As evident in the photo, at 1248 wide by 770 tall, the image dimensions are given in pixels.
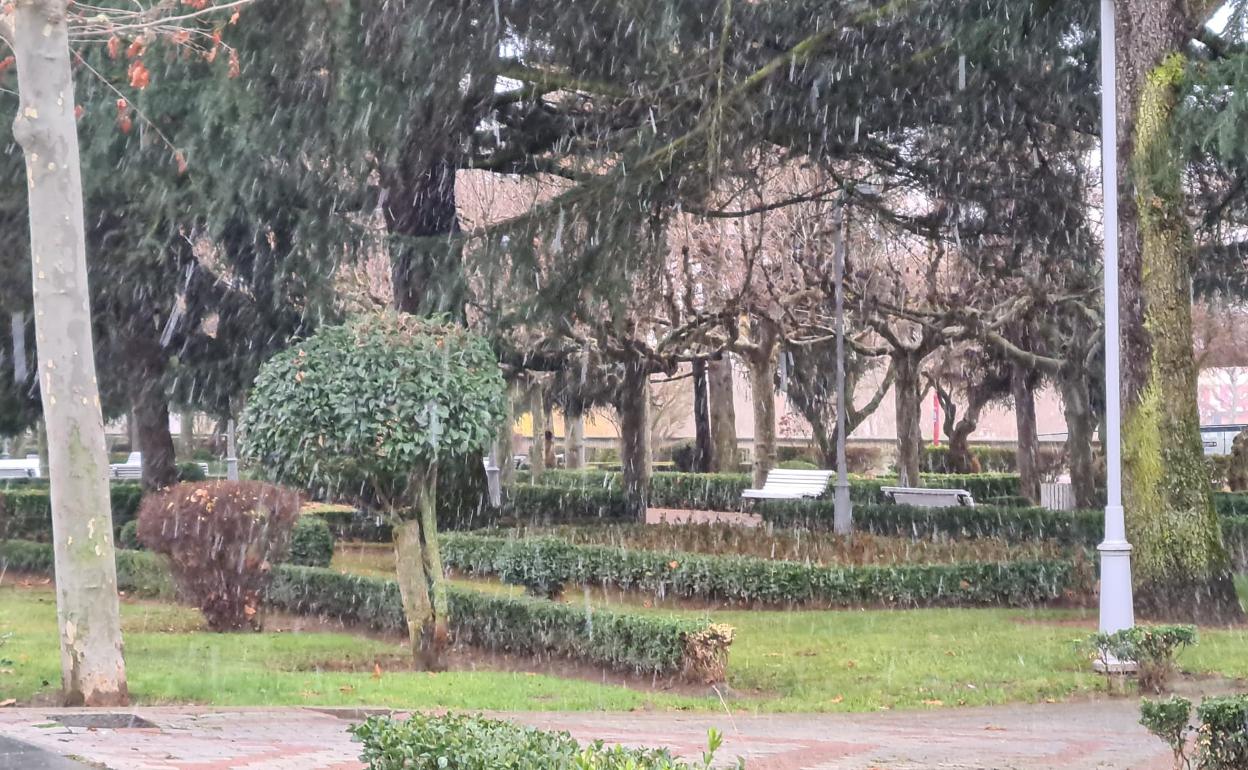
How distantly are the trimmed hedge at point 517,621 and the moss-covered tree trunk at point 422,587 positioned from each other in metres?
1.29

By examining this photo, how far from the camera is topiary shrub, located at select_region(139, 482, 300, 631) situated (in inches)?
579

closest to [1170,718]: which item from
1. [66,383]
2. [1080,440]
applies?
[66,383]

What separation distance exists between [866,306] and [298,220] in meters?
13.6

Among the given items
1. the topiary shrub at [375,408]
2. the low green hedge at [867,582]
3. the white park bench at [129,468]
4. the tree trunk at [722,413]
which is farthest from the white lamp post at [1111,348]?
the white park bench at [129,468]

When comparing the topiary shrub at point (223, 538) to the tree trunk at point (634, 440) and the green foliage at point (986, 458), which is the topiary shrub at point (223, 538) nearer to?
the tree trunk at point (634, 440)

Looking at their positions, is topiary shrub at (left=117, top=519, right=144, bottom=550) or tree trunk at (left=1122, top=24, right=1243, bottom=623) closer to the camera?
tree trunk at (left=1122, top=24, right=1243, bottom=623)

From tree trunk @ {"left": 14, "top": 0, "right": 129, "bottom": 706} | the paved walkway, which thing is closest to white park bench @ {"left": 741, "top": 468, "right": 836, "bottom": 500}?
the paved walkway

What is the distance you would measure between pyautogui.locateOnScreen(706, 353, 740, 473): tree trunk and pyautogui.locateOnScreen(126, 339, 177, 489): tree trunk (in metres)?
14.9

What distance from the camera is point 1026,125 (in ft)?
56.3

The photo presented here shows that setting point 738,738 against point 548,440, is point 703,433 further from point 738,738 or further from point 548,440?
point 738,738

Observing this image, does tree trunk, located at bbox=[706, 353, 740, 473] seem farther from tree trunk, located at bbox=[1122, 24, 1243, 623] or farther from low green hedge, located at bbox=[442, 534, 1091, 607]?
tree trunk, located at bbox=[1122, 24, 1243, 623]

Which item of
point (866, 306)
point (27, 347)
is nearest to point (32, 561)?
point (27, 347)

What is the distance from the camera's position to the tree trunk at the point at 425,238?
16.4m

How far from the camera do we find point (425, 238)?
55.6 feet
